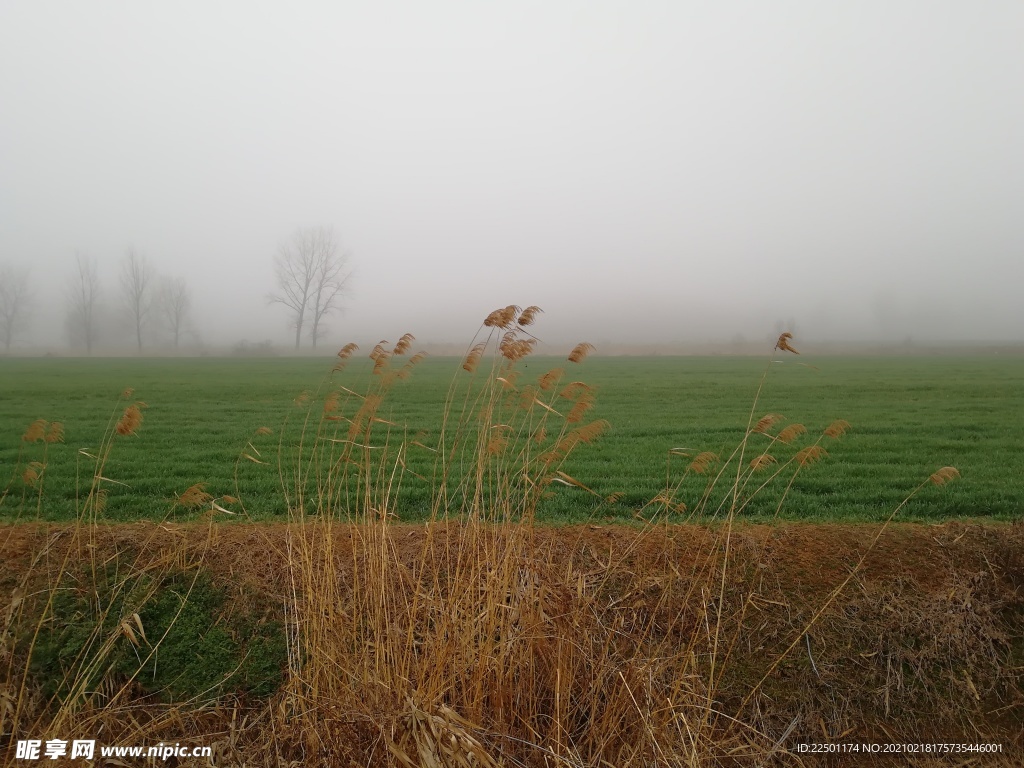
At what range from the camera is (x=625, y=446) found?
33.9 feet

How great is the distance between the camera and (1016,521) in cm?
548

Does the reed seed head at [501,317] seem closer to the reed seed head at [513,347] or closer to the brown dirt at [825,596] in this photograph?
the reed seed head at [513,347]

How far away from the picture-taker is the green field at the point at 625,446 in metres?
6.57

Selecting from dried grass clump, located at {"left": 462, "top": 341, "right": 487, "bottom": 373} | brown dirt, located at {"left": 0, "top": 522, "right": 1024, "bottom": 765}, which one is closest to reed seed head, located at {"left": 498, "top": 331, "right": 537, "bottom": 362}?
dried grass clump, located at {"left": 462, "top": 341, "right": 487, "bottom": 373}

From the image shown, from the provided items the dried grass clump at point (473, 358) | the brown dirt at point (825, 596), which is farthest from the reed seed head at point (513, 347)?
the brown dirt at point (825, 596)

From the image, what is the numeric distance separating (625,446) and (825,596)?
19.0ft

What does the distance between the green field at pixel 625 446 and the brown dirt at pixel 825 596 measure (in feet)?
2.84

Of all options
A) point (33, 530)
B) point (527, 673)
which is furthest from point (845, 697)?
point (33, 530)

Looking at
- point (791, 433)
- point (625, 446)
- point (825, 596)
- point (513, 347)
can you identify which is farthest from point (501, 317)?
point (625, 446)

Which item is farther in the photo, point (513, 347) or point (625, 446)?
point (625, 446)

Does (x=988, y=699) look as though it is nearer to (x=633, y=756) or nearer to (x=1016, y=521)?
(x=1016, y=521)

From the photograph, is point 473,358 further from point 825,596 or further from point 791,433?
point 825,596

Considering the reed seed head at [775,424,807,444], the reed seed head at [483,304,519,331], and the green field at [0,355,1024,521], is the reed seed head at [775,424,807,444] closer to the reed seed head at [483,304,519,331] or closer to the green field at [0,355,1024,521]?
the green field at [0,355,1024,521]

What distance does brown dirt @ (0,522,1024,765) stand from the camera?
4051mm
